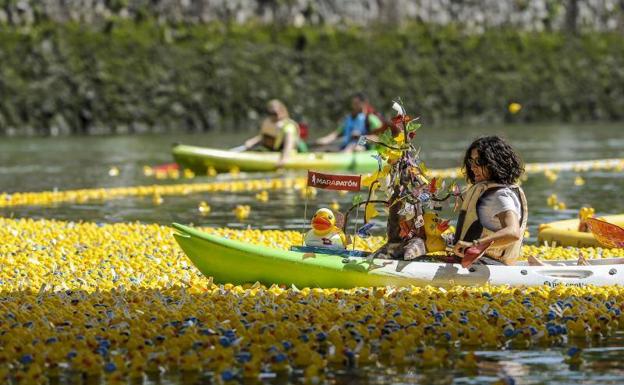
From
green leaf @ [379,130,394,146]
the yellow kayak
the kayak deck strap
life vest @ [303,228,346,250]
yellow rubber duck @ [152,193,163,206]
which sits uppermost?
green leaf @ [379,130,394,146]

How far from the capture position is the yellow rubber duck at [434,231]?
37.1 feet

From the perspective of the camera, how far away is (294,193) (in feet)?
76.7

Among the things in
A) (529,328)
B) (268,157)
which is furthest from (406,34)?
(529,328)

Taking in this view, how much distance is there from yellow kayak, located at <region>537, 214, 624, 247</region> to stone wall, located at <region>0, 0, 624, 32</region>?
1420 inches

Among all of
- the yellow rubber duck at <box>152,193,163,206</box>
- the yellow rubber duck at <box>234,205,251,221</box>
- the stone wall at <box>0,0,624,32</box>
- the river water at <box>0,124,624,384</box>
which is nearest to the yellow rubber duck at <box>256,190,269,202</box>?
the river water at <box>0,124,624,384</box>

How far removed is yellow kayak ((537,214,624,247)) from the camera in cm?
1467

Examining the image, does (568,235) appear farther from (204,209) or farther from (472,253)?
(204,209)

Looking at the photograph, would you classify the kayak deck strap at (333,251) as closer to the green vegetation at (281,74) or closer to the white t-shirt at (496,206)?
the white t-shirt at (496,206)

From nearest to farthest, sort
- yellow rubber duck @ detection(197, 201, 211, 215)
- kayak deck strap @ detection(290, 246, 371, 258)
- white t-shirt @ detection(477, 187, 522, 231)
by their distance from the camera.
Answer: white t-shirt @ detection(477, 187, 522, 231)
kayak deck strap @ detection(290, 246, 371, 258)
yellow rubber duck @ detection(197, 201, 211, 215)

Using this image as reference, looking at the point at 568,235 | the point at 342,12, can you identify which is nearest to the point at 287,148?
the point at 568,235

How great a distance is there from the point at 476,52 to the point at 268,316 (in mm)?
48709

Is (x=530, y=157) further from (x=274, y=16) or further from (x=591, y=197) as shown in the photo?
(x=274, y=16)

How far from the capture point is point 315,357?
8.95m

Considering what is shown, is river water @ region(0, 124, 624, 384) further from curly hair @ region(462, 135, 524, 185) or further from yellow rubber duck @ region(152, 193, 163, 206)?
curly hair @ region(462, 135, 524, 185)
